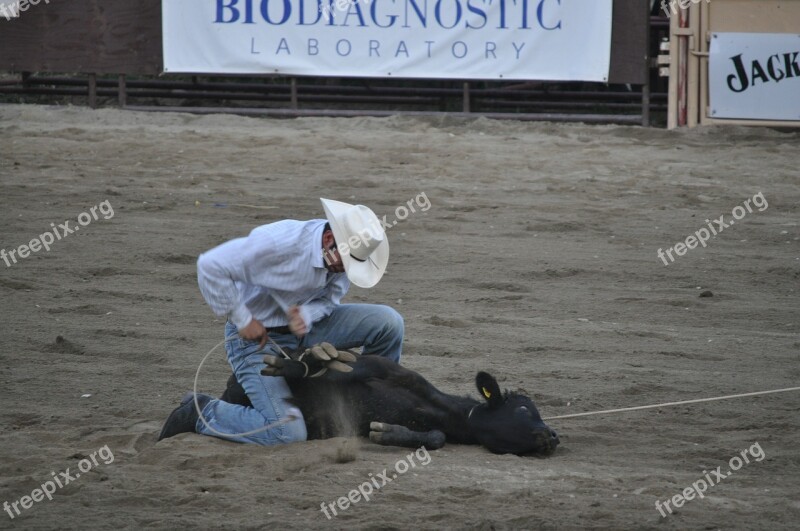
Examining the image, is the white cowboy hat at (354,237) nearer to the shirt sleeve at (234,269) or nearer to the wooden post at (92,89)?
the shirt sleeve at (234,269)

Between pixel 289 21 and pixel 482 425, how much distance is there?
1013 centimetres

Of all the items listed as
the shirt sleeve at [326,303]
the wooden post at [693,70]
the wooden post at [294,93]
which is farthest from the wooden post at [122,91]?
the shirt sleeve at [326,303]

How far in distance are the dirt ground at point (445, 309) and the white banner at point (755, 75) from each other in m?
0.35

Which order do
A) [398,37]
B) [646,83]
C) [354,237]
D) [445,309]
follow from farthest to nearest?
[646,83] < [398,37] < [445,309] < [354,237]

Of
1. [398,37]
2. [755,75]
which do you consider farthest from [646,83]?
[398,37]

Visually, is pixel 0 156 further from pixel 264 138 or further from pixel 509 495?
pixel 509 495

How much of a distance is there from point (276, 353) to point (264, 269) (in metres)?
0.43

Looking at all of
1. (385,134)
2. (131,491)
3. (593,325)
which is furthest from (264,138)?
(131,491)

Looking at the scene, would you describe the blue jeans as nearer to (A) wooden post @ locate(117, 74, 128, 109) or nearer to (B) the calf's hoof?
(B) the calf's hoof

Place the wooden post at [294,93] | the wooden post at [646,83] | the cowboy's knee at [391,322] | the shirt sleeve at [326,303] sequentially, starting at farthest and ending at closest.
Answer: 1. the wooden post at [294,93]
2. the wooden post at [646,83]
3. the cowboy's knee at [391,322]
4. the shirt sleeve at [326,303]

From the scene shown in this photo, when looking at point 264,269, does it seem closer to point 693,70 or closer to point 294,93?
point 693,70

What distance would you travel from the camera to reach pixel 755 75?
13.5 m

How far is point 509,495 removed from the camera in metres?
4.35

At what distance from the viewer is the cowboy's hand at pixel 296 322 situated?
4.95 meters
